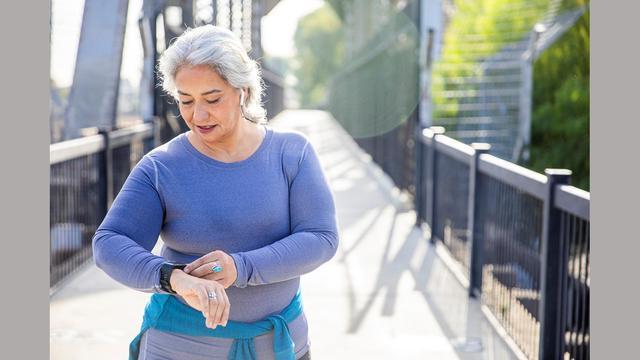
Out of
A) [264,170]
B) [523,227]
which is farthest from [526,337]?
[264,170]

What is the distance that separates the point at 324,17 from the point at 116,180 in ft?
315

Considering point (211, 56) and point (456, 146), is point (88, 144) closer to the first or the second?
point (456, 146)

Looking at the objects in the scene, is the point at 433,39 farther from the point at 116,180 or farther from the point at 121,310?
the point at 121,310

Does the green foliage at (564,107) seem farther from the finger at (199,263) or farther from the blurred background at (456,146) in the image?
the finger at (199,263)

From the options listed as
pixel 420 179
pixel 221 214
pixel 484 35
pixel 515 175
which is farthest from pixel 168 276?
pixel 484 35

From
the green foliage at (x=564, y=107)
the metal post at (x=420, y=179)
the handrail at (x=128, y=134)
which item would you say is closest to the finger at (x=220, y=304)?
the handrail at (x=128, y=134)

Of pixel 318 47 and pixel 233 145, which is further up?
pixel 318 47

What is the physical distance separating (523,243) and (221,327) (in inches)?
124

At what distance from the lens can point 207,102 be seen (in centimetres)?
217

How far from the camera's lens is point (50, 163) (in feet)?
19.7

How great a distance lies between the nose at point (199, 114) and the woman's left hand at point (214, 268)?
1.10 ft

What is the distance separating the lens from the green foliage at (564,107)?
45.4 ft

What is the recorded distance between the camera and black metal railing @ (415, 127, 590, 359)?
13.1 feet

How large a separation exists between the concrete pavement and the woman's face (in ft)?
9.96
